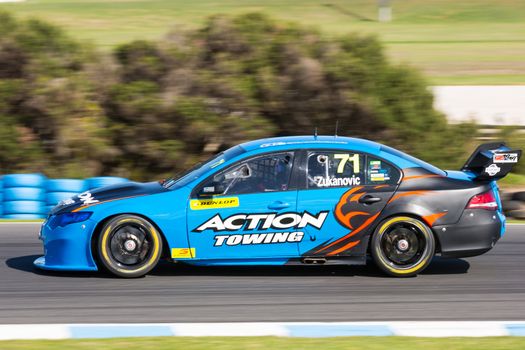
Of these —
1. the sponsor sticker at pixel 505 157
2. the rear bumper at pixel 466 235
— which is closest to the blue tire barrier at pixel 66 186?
the rear bumper at pixel 466 235

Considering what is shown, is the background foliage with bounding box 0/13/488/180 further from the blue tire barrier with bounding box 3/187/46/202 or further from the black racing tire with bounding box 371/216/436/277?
the black racing tire with bounding box 371/216/436/277

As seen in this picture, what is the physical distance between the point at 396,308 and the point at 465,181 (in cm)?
183

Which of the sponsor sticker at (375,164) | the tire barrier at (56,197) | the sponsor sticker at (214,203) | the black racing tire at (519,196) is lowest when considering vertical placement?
the black racing tire at (519,196)

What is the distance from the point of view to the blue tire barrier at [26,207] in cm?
1259

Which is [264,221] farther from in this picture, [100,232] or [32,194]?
[32,194]

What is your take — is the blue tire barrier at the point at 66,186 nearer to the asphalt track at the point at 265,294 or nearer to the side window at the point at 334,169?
the asphalt track at the point at 265,294

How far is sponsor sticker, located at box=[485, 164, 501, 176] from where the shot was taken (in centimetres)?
874

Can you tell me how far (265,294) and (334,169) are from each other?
1438mm

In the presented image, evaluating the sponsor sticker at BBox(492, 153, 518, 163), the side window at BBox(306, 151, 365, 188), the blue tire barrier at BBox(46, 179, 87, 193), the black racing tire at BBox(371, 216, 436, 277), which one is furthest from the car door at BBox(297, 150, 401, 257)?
the blue tire barrier at BBox(46, 179, 87, 193)

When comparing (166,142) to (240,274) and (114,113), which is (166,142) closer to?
(114,113)

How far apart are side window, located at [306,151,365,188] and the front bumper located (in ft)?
7.17

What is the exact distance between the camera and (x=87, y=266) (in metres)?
8.47

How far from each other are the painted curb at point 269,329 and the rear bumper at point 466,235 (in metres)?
1.58

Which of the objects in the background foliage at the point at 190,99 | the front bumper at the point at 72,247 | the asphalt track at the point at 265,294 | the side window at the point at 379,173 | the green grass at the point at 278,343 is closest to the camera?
the green grass at the point at 278,343
